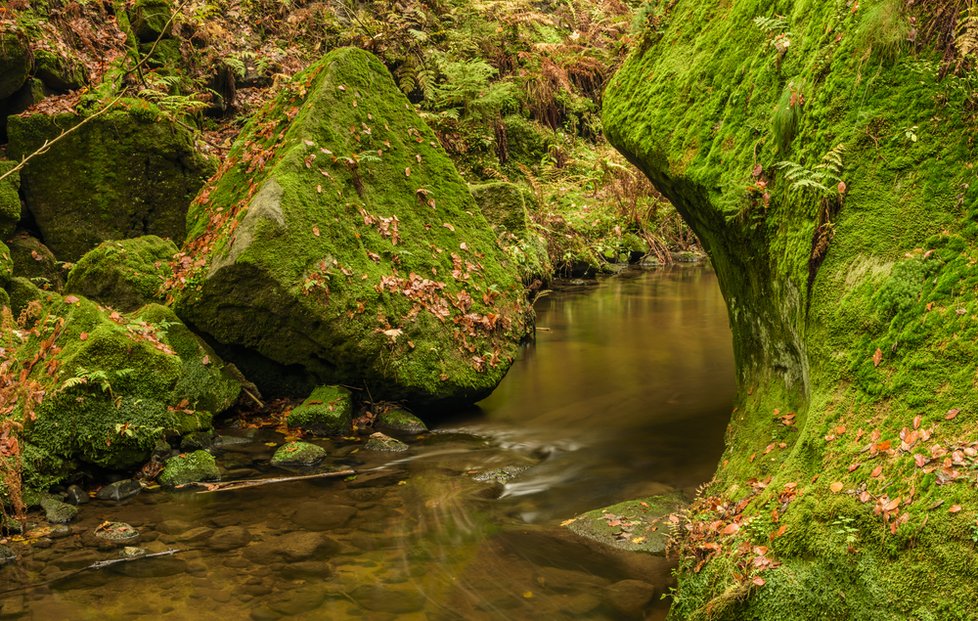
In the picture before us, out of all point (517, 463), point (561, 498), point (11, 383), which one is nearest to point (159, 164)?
point (11, 383)

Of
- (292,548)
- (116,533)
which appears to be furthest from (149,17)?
(292,548)

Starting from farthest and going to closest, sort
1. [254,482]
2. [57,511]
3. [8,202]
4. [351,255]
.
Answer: [8,202] < [351,255] < [254,482] < [57,511]

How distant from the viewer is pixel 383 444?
6.80 metres

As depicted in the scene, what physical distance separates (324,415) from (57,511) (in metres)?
2.51

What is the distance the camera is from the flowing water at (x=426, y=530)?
421 centimetres

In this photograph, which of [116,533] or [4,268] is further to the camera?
[4,268]

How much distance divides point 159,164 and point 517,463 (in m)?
7.31

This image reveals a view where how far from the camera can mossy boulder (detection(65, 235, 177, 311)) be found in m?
8.09

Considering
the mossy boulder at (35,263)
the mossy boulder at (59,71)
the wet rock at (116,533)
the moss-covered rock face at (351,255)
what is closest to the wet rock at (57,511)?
the wet rock at (116,533)

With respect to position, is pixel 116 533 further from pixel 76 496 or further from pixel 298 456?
pixel 298 456

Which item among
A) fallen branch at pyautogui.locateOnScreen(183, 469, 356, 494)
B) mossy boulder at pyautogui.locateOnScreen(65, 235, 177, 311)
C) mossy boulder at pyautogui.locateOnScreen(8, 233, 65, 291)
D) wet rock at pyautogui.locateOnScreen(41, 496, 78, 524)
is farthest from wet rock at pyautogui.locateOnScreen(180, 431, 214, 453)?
mossy boulder at pyautogui.locateOnScreen(8, 233, 65, 291)

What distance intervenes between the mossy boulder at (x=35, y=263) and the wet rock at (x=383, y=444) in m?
5.64

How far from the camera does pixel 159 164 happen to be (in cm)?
1045

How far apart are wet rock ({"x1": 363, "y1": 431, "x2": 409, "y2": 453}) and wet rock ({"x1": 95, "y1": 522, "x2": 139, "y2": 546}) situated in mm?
2264
